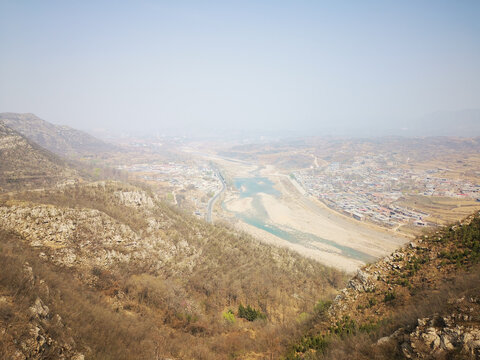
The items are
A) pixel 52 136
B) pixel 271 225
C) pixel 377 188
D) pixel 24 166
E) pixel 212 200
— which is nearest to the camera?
pixel 24 166

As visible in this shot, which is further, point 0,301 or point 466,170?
point 466,170

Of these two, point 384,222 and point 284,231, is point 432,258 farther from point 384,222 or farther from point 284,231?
point 384,222

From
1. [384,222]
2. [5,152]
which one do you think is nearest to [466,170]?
[384,222]

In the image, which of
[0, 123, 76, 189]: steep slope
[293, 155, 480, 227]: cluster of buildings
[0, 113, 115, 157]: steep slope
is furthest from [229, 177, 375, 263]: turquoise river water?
[0, 113, 115, 157]: steep slope

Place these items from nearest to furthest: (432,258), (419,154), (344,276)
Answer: (432,258) < (344,276) < (419,154)

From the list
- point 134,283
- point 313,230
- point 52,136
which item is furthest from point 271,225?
point 52,136

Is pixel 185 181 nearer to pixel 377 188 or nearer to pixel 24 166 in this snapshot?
pixel 24 166

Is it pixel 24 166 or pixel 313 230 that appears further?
pixel 313 230
